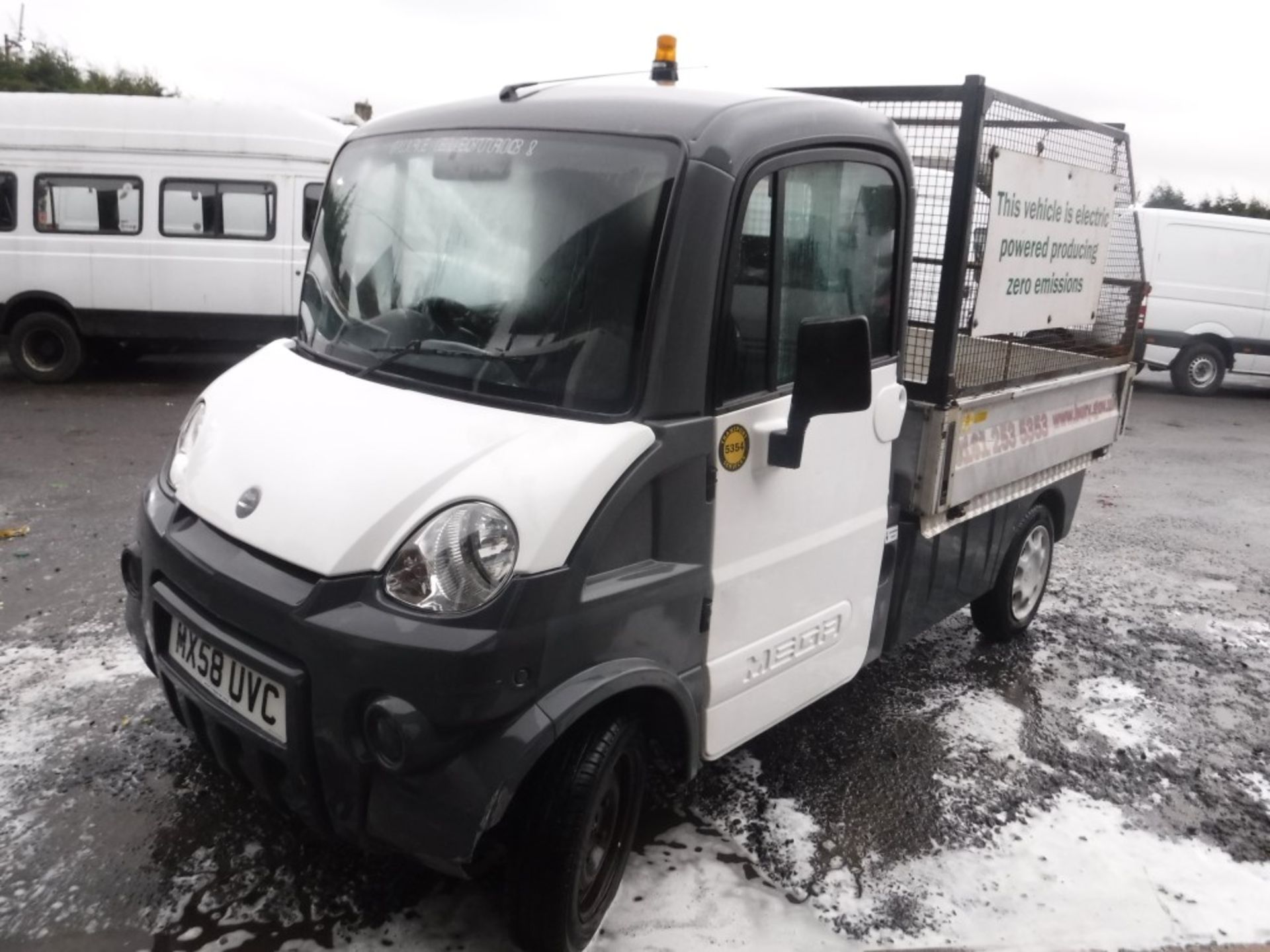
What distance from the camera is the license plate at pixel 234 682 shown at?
242 cm

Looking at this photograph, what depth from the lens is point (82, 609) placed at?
477cm

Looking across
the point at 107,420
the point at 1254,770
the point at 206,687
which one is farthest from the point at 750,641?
the point at 107,420

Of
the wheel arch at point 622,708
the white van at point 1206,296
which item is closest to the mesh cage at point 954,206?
the wheel arch at point 622,708

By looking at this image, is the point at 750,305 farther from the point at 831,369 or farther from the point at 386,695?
the point at 386,695

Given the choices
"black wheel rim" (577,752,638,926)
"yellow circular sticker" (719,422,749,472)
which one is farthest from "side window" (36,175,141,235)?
"black wheel rim" (577,752,638,926)

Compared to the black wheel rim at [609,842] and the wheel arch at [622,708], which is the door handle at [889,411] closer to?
the wheel arch at [622,708]

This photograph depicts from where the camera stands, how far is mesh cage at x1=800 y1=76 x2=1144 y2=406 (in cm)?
354

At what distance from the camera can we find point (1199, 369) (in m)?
14.3

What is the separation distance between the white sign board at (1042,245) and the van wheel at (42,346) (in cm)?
1011

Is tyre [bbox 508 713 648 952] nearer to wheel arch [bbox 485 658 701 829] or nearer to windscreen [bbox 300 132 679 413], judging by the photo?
wheel arch [bbox 485 658 701 829]

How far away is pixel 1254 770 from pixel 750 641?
237 cm

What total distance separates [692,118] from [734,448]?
869 millimetres

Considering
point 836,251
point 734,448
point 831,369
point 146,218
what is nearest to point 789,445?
point 734,448

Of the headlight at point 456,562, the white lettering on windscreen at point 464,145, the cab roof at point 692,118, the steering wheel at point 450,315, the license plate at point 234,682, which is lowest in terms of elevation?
the license plate at point 234,682
